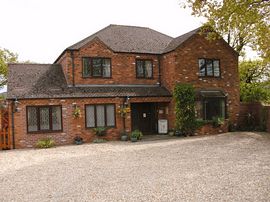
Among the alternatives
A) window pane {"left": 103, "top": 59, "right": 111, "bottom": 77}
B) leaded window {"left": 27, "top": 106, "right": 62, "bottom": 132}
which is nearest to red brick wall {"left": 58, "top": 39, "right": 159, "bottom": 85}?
window pane {"left": 103, "top": 59, "right": 111, "bottom": 77}

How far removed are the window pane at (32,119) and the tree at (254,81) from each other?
1768 cm

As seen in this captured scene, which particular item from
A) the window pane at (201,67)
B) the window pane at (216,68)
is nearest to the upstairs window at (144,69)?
the window pane at (201,67)

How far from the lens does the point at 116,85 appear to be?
20.0m

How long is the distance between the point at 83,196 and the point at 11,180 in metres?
3.30

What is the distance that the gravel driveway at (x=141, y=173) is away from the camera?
7211mm

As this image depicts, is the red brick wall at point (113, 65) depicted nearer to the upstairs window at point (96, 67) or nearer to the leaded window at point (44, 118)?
the upstairs window at point (96, 67)

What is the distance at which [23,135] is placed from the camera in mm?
16438

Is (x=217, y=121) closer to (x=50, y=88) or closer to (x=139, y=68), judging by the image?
(x=139, y=68)

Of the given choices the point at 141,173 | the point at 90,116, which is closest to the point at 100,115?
the point at 90,116

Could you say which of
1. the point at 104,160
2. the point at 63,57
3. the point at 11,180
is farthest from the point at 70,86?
the point at 11,180

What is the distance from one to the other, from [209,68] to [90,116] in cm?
944

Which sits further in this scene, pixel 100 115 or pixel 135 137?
pixel 100 115

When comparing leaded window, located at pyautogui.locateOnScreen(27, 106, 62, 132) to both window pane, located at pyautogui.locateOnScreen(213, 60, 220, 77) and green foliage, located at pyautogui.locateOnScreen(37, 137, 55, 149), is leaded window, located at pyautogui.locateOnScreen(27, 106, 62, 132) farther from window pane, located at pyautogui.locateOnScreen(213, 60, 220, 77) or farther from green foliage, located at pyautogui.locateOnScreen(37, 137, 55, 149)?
window pane, located at pyautogui.locateOnScreen(213, 60, 220, 77)

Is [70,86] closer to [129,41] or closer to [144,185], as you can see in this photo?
[129,41]
